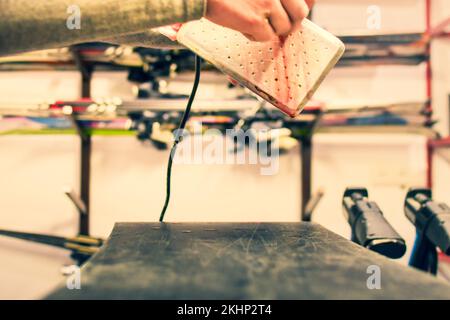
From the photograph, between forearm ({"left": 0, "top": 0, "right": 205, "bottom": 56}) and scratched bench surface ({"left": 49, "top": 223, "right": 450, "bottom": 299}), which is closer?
scratched bench surface ({"left": 49, "top": 223, "right": 450, "bottom": 299})

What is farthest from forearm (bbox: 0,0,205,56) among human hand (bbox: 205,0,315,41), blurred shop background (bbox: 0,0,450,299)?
blurred shop background (bbox: 0,0,450,299)

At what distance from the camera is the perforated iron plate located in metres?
0.65

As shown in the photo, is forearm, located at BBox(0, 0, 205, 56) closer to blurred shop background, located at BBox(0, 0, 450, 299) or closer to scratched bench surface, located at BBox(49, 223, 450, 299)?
scratched bench surface, located at BBox(49, 223, 450, 299)

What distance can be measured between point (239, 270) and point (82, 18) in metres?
0.42

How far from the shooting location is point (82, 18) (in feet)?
1.65

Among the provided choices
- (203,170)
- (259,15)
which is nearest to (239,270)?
(259,15)

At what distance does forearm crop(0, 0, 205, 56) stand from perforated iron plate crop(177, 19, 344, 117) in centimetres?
12

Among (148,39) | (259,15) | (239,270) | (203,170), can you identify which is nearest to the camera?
(239,270)

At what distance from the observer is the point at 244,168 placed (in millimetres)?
1812

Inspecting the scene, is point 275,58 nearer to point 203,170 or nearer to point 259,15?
point 259,15

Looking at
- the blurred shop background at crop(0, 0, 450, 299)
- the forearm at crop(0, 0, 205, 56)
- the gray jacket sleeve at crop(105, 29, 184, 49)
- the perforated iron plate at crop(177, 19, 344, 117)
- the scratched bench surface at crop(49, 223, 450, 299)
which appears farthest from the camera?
the blurred shop background at crop(0, 0, 450, 299)

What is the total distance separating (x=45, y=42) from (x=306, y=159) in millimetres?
1436

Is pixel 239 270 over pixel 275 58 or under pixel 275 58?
under

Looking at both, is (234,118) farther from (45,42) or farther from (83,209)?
(45,42)
